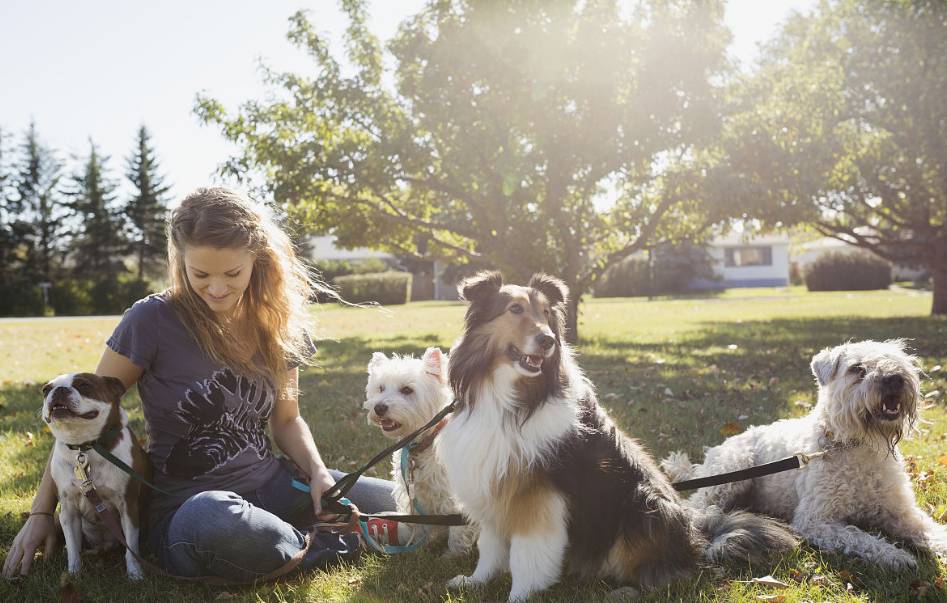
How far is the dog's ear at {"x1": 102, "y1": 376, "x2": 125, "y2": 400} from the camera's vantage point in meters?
3.24

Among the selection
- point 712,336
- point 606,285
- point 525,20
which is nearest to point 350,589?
point 525,20

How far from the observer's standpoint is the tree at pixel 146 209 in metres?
46.4

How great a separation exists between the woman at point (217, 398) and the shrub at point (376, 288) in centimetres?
3173

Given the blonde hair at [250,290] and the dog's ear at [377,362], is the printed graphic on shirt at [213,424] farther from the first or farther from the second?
the dog's ear at [377,362]

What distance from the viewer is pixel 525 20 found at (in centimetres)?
1201

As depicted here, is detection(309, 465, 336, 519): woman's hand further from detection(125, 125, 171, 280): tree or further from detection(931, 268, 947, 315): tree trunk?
detection(125, 125, 171, 280): tree

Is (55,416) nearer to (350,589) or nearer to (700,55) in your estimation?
(350,589)

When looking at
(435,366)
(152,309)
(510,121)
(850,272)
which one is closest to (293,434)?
(435,366)

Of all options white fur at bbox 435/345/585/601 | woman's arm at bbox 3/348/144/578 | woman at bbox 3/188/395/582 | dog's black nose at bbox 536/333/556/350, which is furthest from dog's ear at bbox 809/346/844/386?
woman's arm at bbox 3/348/144/578

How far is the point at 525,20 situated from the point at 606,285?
1231 inches

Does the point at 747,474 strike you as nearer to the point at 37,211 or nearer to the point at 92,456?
the point at 92,456

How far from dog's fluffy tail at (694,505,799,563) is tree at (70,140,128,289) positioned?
45708mm

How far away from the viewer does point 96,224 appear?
43844 mm

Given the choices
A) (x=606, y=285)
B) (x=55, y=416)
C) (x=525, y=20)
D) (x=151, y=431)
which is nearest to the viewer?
(x=55, y=416)
